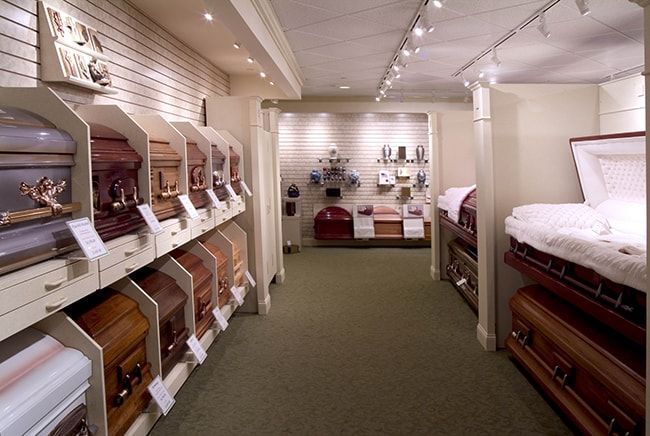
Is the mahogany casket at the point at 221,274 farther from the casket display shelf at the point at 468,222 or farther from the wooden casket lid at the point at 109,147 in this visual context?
the casket display shelf at the point at 468,222

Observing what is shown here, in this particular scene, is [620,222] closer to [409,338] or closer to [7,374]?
[409,338]

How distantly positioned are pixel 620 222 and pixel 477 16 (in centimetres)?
219

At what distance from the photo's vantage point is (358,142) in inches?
384

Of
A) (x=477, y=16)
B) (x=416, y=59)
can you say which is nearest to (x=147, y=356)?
(x=477, y=16)

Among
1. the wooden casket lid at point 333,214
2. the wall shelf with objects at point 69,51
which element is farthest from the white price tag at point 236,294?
the wooden casket lid at point 333,214

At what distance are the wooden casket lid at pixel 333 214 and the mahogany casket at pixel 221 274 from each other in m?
5.24

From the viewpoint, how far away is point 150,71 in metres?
4.01

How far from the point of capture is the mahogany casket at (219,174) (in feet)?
12.9

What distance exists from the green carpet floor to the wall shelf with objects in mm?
2073

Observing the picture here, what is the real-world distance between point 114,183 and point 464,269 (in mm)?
4065

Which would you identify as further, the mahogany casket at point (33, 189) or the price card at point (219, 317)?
the price card at point (219, 317)

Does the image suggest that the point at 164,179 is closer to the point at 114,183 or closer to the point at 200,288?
the point at 114,183

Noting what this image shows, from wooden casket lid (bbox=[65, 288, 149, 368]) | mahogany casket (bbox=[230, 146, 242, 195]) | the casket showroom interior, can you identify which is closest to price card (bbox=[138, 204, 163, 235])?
the casket showroom interior

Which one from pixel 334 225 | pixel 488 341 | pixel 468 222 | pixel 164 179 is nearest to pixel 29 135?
pixel 164 179
